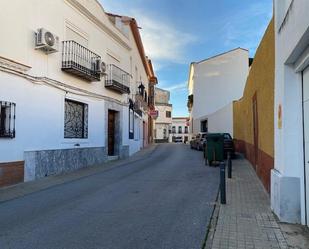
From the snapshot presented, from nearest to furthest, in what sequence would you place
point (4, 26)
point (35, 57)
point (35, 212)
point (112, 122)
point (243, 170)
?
point (35, 212), point (4, 26), point (35, 57), point (243, 170), point (112, 122)

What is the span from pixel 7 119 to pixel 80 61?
16.6 ft

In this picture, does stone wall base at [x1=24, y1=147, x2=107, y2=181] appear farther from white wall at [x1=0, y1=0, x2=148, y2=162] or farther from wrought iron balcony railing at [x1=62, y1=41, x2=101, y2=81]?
wrought iron balcony railing at [x1=62, y1=41, x2=101, y2=81]

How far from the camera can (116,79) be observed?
18.8 meters

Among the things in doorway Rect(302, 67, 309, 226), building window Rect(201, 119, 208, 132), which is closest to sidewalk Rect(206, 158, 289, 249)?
doorway Rect(302, 67, 309, 226)

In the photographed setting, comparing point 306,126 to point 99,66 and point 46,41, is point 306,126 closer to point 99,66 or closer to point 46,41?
point 46,41

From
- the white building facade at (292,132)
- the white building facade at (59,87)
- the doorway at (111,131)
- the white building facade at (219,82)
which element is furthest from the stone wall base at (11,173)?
the white building facade at (219,82)

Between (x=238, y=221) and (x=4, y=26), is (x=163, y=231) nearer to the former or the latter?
(x=238, y=221)

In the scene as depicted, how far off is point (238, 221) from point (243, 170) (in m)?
7.56

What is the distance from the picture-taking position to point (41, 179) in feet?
38.7

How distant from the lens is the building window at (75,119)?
14422mm

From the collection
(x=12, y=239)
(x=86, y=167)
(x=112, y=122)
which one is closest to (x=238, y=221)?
(x=12, y=239)

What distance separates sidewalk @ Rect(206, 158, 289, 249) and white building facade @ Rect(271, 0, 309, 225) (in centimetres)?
47

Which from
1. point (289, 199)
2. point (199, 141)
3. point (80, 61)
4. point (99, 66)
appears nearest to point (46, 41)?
point (80, 61)

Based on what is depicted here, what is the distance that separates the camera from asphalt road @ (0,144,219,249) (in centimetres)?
518
